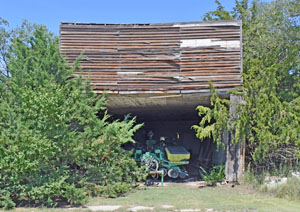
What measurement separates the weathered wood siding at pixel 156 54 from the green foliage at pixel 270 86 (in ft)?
2.96

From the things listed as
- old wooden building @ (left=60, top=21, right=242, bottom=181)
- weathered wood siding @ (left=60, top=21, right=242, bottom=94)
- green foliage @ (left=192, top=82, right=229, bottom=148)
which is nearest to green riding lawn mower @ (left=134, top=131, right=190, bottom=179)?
green foliage @ (left=192, top=82, right=229, bottom=148)

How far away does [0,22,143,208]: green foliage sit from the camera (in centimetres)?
779

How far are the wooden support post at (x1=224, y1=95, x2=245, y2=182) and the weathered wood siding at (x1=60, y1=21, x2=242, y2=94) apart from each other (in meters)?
0.74

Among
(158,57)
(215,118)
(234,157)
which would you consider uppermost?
(158,57)

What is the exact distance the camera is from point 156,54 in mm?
11703

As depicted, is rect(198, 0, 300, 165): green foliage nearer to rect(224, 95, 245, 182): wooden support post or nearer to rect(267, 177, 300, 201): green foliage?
rect(224, 95, 245, 182): wooden support post

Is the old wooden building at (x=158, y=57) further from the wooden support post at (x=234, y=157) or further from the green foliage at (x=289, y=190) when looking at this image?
the green foliage at (x=289, y=190)

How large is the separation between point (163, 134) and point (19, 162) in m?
13.6

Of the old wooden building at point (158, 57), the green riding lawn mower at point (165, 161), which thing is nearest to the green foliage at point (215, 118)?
the old wooden building at point (158, 57)

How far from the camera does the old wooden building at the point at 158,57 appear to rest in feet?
37.1

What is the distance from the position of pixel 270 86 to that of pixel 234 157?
288 cm

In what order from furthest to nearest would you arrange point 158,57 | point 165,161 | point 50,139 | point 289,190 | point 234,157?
1. point 165,161
2. point 158,57
3. point 234,157
4. point 289,190
5. point 50,139

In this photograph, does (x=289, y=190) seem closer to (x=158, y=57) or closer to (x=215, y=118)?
(x=215, y=118)

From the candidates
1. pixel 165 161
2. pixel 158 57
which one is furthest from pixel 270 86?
pixel 165 161
